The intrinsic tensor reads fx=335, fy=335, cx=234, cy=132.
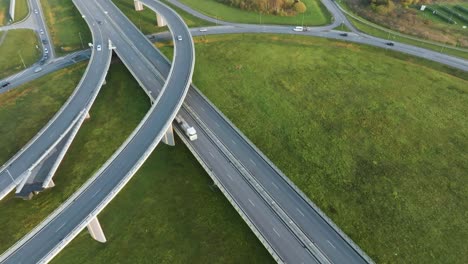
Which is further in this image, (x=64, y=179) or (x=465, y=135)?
(x=465, y=135)

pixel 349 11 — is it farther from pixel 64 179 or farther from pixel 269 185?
pixel 64 179

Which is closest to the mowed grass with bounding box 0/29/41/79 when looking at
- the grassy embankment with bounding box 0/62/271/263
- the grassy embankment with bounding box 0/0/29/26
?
the grassy embankment with bounding box 0/0/29/26

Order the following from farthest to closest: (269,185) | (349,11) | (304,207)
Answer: (349,11) → (269,185) → (304,207)

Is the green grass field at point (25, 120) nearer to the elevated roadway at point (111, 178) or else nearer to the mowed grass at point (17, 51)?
the mowed grass at point (17, 51)

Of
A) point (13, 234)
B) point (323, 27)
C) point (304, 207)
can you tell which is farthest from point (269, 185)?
point (323, 27)

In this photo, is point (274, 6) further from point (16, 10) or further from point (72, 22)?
point (16, 10)

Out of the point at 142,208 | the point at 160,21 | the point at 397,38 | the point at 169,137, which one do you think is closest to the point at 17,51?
the point at 160,21
